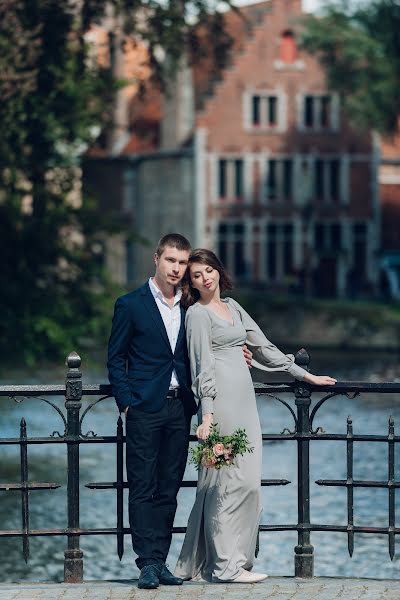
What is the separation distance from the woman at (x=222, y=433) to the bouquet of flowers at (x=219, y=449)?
98 mm

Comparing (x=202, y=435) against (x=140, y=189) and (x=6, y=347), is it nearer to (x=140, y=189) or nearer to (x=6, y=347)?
(x=6, y=347)

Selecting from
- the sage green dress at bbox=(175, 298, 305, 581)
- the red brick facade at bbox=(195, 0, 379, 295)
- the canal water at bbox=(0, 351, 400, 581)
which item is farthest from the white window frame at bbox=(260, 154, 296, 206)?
the sage green dress at bbox=(175, 298, 305, 581)

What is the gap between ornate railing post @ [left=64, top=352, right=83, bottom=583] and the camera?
8203mm

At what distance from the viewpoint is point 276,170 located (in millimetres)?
57469

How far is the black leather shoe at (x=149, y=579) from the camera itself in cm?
784

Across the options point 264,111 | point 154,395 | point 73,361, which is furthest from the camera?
point 264,111

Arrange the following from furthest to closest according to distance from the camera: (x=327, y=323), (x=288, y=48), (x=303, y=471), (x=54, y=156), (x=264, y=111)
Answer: (x=264, y=111)
(x=288, y=48)
(x=327, y=323)
(x=54, y=156)
(x=303, y=471)

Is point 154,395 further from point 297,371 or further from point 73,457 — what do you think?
point 297,371

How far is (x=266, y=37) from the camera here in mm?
56781

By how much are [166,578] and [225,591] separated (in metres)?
0.34

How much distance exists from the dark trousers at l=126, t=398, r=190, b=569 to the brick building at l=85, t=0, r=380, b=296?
47.3m

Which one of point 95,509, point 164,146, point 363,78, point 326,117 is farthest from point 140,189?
point 95,509

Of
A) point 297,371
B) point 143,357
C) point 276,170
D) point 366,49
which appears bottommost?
point 297,371

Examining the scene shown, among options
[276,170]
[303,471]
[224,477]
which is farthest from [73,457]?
[276,170]
